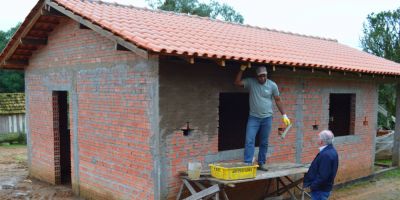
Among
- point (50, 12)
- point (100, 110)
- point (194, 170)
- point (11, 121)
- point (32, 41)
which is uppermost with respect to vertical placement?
point (50, 12)

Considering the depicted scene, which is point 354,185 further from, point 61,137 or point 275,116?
point 61,137

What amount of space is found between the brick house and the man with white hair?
172cm

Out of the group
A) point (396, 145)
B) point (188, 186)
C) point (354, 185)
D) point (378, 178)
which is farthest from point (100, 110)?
point (396, 145)

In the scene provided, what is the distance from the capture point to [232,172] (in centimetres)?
570

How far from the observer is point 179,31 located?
23.1 feet

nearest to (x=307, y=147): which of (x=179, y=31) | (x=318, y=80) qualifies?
(x=318, y=80)

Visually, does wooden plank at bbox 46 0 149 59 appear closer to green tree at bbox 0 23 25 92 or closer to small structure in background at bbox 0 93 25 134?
small structure in background at bbox 0 93 25 134

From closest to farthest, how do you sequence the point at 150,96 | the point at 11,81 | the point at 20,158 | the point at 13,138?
1. the point at 150,96
2. the point at 20,158
3. the point at 13,138
4. the point at 11,81

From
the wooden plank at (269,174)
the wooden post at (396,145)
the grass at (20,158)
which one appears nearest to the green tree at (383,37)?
the wooden post at (396,145)

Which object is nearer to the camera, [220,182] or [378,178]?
[220,182]

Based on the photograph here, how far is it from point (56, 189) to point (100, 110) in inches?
108

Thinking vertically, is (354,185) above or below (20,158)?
above

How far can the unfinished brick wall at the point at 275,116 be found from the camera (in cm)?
615

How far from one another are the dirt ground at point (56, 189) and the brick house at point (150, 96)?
0.33 meters
